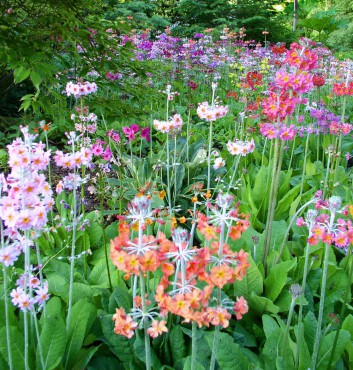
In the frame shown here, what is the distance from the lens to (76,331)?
5.81 feet

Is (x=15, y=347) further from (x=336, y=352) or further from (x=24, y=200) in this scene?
(x=336, y=352)

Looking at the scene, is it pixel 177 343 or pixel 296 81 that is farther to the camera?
pixel 296 81

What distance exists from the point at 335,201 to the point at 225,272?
56 cm

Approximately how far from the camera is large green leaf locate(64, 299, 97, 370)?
5.74 ft

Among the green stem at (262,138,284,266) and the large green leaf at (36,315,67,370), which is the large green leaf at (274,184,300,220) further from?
the large green leaf at (36,315,67,370)

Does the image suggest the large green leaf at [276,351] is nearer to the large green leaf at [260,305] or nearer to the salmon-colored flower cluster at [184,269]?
the large green leaf at [260,305]

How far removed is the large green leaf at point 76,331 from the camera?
1.75 meters

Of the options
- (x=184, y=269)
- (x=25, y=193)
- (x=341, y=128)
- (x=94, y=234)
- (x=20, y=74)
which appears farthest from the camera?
(x=341, y=128)

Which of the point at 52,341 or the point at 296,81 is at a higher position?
the point at 296,81

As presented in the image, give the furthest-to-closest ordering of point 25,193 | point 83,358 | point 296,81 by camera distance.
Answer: point 296,81 → point 83,358 → point 25,193

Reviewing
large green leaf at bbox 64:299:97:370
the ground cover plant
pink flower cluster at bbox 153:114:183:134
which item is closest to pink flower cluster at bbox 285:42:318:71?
the ground cover plant

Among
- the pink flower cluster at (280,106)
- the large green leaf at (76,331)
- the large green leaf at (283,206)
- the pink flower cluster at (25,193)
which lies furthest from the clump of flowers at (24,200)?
the large green leaf at (283,206)

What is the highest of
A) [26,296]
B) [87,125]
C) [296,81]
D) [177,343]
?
[296,81]

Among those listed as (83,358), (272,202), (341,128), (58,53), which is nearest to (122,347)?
(83,358)
